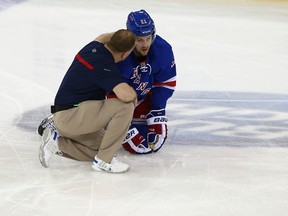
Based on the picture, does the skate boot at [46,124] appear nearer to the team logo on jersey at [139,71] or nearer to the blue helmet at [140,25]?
the team logo on jersey at [139,71]

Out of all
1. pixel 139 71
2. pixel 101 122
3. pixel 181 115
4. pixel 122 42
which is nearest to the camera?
pixel 122 42

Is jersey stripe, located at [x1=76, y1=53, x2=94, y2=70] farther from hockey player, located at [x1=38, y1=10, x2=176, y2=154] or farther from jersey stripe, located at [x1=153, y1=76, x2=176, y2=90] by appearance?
jersey stripe, located at [x1=153, y1=76, x2=176, y2=90]

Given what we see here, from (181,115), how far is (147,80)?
2.64 feet

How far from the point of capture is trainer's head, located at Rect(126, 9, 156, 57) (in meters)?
3.67

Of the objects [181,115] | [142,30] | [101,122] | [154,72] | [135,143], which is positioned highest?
[142,30]

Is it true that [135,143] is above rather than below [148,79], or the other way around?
below

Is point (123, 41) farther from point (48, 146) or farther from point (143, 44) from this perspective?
point (48, 146)

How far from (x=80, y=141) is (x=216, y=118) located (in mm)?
1084

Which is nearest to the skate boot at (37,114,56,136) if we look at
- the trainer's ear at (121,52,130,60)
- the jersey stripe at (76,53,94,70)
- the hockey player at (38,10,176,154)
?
the hockey player at (38,10,176,154)

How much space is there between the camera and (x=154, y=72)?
3865mm

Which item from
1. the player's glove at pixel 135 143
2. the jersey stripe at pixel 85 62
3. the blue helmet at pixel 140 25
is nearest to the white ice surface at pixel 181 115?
the player's glove at pixel 135 143

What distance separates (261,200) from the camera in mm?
3348

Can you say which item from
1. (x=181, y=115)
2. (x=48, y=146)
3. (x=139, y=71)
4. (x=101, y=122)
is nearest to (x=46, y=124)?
(x=48, y=146)

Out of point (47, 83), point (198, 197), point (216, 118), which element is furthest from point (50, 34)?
point (198, 197)
